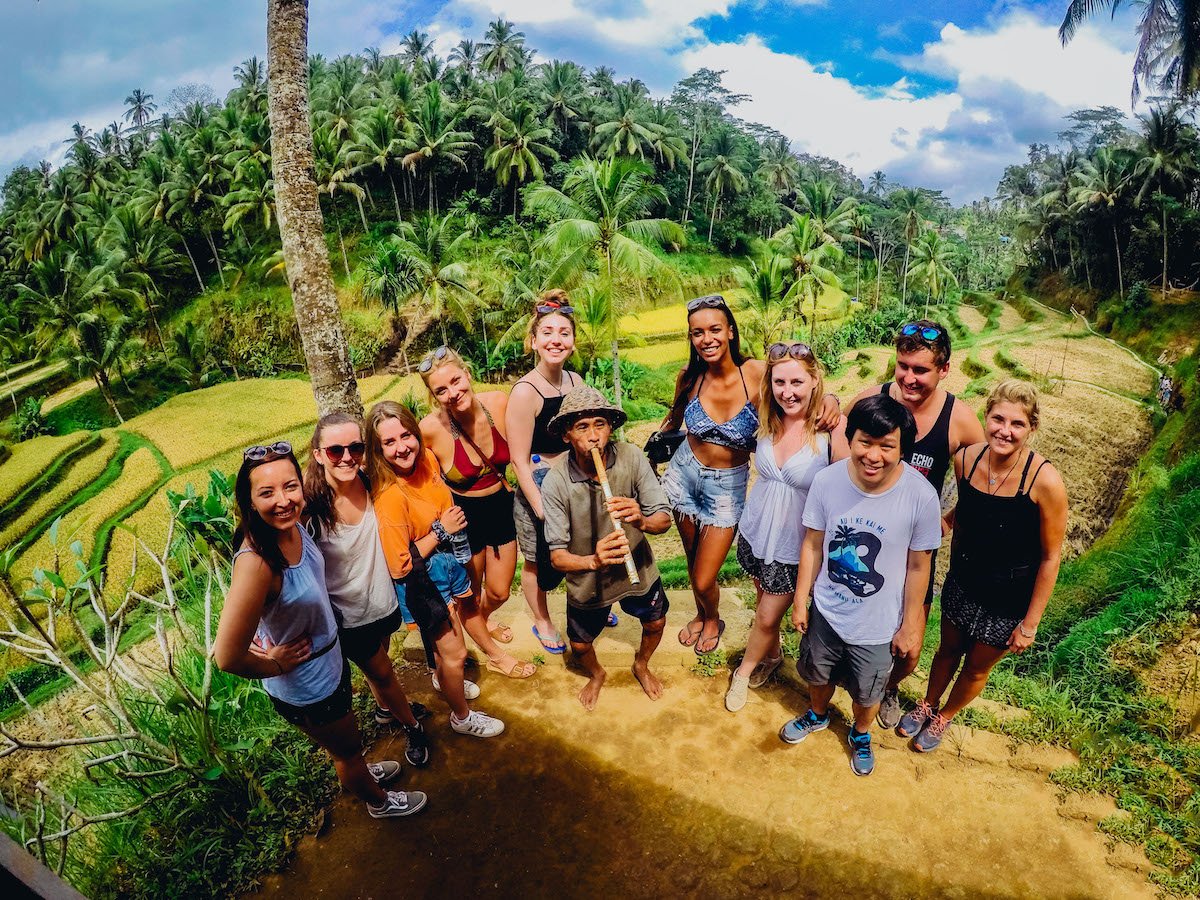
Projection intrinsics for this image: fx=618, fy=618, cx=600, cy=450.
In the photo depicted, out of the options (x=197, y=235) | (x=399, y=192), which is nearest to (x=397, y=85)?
(x=399, y=192)

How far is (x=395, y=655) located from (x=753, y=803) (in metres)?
2.67

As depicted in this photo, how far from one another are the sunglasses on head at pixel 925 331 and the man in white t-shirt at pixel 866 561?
0.56m

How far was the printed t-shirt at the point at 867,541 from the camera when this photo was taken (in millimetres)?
2732

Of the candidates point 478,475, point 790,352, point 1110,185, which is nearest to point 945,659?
point 790,352

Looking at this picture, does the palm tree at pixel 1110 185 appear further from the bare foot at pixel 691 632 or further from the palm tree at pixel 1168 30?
the bare foot at pixel 691 632

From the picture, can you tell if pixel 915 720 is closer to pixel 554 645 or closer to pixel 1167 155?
pixel 554 645

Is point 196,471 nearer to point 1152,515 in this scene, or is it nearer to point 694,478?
point 694,478

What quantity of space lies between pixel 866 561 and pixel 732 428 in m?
1.03

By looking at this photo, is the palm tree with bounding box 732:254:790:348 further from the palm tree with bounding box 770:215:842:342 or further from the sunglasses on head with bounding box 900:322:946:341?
the sunglasses on head with bounding box 900:322:946:341

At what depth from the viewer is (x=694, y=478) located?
371 centimetres

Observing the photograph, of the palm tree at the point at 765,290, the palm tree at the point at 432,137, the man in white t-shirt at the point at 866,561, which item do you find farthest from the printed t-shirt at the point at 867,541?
the palm tree at the point at 432,137

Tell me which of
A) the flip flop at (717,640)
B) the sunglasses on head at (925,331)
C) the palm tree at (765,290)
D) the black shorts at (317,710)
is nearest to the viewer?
the black shorts at (317,710)

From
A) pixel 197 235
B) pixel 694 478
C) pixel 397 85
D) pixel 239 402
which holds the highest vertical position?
pixel 397 85

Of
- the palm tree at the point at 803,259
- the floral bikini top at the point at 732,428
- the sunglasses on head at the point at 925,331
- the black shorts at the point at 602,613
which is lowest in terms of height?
the black shorts at the point at 602,613
